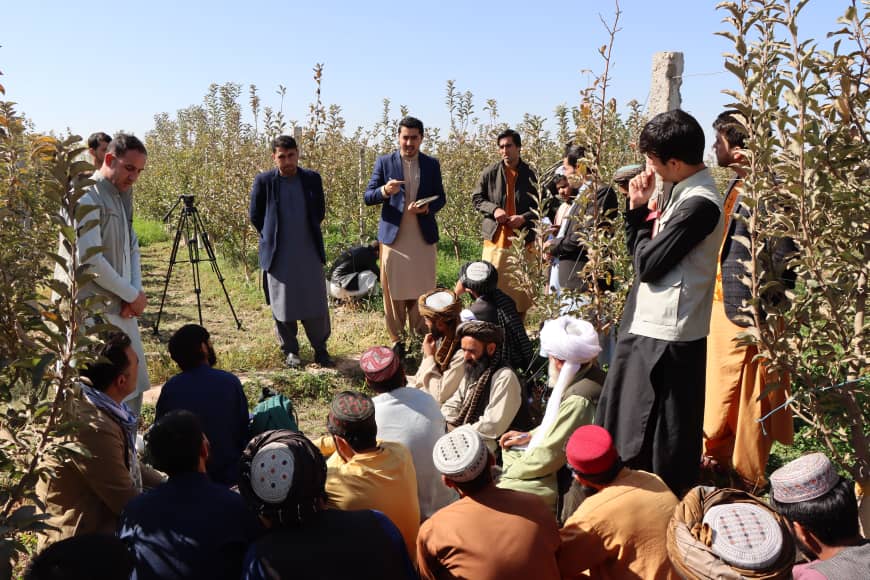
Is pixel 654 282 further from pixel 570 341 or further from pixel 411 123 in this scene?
pixel 411 123

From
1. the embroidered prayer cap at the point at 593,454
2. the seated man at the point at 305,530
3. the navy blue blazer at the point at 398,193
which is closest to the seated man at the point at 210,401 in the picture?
the seated man at the point at 305,530

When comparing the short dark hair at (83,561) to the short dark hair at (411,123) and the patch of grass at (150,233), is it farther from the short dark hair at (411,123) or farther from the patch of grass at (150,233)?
the patch of grass at (150,233)

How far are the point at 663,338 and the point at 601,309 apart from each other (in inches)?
44.4

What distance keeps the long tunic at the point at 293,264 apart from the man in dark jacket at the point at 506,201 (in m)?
1.52

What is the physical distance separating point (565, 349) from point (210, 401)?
1.68 metres

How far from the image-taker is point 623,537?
225 centimetres

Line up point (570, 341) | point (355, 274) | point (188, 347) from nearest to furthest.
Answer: point (570, 341) < point (188, 347) < point (355, 274)

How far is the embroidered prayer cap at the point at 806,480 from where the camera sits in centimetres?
209

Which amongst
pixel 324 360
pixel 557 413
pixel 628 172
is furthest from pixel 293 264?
pixel 557 413

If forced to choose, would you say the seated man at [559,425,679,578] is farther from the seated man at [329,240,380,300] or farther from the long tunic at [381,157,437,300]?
the seated man at [329,240,380,300]

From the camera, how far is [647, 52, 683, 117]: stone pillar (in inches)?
212

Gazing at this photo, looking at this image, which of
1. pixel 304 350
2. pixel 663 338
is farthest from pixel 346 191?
pixel 663 338

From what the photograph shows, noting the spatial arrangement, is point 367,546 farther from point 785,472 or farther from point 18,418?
point 785,472

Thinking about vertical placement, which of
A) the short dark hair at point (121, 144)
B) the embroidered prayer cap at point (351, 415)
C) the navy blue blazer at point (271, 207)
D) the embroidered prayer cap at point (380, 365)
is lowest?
the embroidered prayer cap at point (351, 415)
